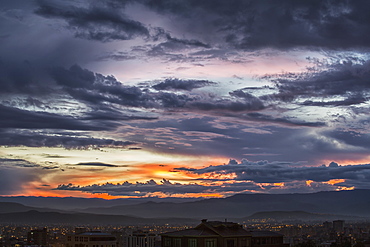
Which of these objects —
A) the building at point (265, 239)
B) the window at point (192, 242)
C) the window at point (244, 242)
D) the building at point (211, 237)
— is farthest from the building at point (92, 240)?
the window at point (244, 242)

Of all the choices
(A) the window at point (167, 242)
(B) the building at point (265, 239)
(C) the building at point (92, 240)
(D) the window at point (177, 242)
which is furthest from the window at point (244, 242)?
(C) the building at point (92, 240)

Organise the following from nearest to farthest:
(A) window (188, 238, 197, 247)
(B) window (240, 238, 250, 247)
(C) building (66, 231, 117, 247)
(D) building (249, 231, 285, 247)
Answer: (A) window (188, 238, 197, 247) → (B) window (240, 238, 250, 247) → (D) building (249, 231, 285, 247) → (C) building (66, 231, 117, 247)

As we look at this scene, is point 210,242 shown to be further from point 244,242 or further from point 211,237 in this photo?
point 244,242

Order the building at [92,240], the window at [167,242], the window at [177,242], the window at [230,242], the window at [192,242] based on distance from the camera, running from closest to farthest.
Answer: the window at [192,242]
the window at [230,242]
the window at [177,242]
the window at [167,242]
the building at [92,240]

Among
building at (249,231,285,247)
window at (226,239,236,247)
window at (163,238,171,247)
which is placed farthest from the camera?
building at (249,231,285,247)

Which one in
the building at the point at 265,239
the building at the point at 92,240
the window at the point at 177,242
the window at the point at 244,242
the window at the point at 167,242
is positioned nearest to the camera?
the window at the point at 177,242

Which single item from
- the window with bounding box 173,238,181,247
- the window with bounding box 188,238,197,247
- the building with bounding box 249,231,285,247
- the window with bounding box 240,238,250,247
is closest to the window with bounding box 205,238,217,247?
the window with bounding box 188,238,197,247

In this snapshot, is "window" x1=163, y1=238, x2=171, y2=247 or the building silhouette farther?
the building silhouette

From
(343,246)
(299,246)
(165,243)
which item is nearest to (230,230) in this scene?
(165,243)

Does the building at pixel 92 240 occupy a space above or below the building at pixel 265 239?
below

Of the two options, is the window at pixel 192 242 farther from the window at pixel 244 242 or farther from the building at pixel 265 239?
the building at pixel 265 239

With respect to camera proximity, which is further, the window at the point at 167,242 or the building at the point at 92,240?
the building at the point at 92,240

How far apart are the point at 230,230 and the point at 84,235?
284 feet

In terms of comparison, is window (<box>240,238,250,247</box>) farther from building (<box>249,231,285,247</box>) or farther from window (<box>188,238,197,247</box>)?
window (<box>188,238,197,247</box>)
